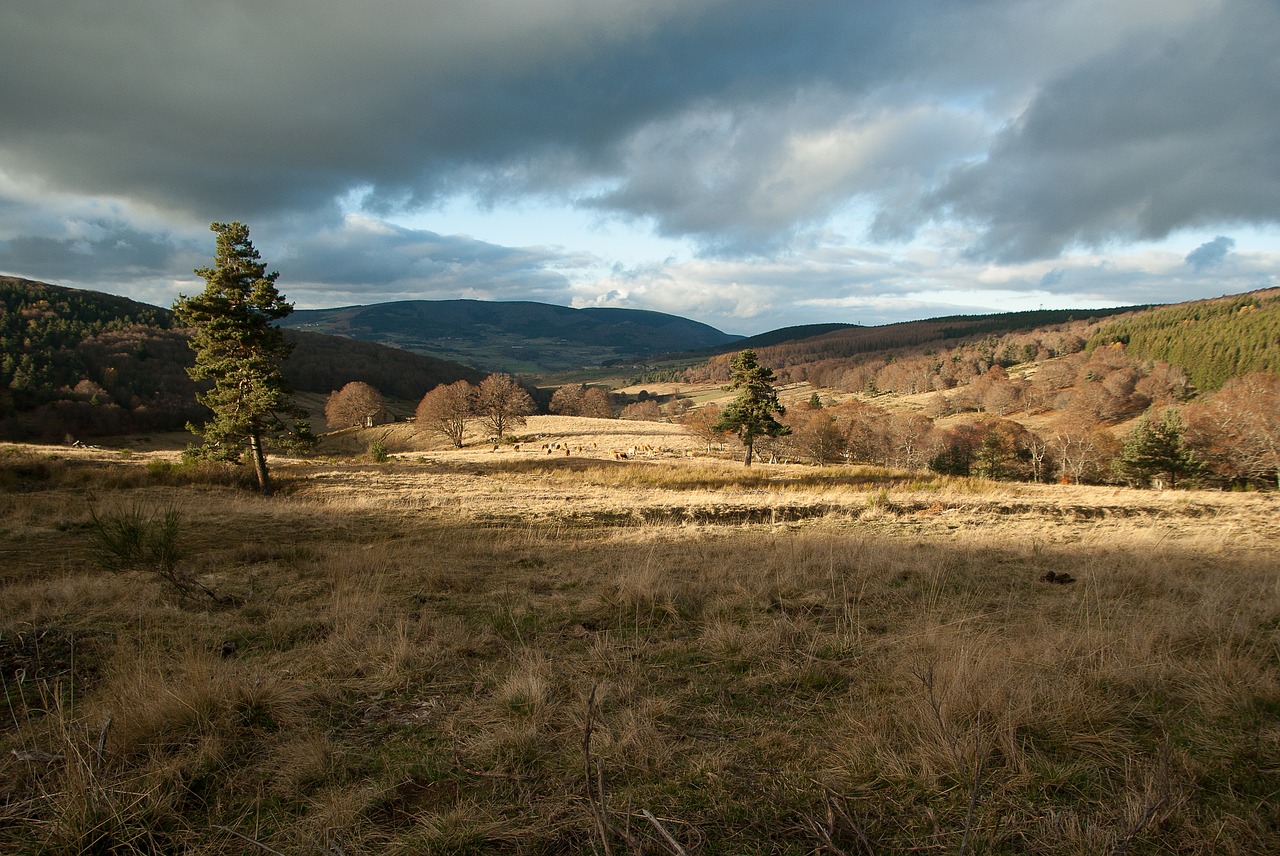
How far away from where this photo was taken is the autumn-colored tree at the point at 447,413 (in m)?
62.6

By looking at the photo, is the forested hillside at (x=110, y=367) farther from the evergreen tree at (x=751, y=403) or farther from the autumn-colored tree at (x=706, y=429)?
the evergreen tree at (x=751, y=403)

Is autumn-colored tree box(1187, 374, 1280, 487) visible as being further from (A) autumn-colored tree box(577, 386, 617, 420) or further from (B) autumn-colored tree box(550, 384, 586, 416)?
(B) autumn-colored tree box(550, 384, 586, 416)

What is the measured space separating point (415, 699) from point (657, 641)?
2.18 m

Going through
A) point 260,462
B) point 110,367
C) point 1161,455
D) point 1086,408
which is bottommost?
point 1161,455

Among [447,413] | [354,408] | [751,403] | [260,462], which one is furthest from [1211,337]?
[354,408]

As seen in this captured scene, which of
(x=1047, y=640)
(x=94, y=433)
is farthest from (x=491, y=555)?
(x=94, y=433)

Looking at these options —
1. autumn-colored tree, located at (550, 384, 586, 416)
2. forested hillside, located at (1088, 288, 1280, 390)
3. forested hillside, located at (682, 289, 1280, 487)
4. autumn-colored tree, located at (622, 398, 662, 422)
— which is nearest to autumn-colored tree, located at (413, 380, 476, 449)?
forested hillside, located at (682, 289, 1280, 487)

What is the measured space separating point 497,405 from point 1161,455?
212ft

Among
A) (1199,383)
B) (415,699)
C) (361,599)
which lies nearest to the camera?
(415,699)

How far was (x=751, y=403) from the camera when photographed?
37719 millimetres

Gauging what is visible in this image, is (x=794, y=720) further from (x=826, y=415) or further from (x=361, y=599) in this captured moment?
(x=826, y=415)

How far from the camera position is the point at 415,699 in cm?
392

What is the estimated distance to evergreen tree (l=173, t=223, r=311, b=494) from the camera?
19938mm

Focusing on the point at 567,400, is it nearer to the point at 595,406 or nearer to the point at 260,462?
the point at 595,406
